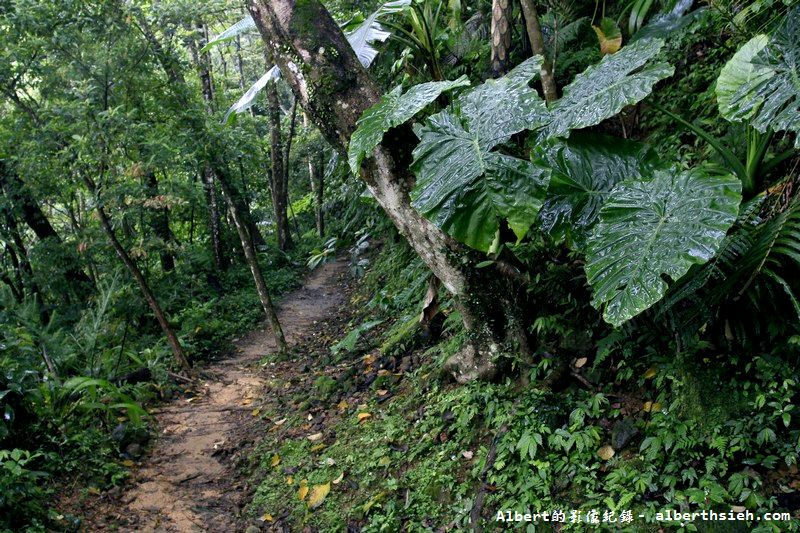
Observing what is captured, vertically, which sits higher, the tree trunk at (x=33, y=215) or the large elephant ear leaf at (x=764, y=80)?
the tree trunk at (x=33, y=215)

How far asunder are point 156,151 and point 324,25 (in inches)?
177

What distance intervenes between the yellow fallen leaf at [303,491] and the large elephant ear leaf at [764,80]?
11.7 feet

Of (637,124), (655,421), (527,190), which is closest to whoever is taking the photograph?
(527,190)

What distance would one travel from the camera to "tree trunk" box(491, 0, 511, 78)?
12.1 ft

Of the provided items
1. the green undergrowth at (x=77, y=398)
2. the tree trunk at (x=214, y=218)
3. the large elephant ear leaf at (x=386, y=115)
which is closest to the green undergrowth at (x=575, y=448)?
the green undergrowth at (x=77, y=398)

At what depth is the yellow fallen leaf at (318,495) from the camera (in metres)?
3.67

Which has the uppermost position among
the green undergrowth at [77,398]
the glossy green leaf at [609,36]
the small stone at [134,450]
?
the glossy green leaf at [609,36]

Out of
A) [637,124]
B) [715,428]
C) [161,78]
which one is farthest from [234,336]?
[715,428]

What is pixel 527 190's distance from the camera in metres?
2.42

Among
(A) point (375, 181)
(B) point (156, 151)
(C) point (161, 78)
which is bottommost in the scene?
(A) point (375, 181)

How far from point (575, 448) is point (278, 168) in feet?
38.3

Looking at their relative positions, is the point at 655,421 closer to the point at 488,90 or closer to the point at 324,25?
the point at 488,90

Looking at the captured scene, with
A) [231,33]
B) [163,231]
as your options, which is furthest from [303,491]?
[163,231]

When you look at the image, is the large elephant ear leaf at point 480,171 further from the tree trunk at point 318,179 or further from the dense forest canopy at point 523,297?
the tree trunk at point 318,179
